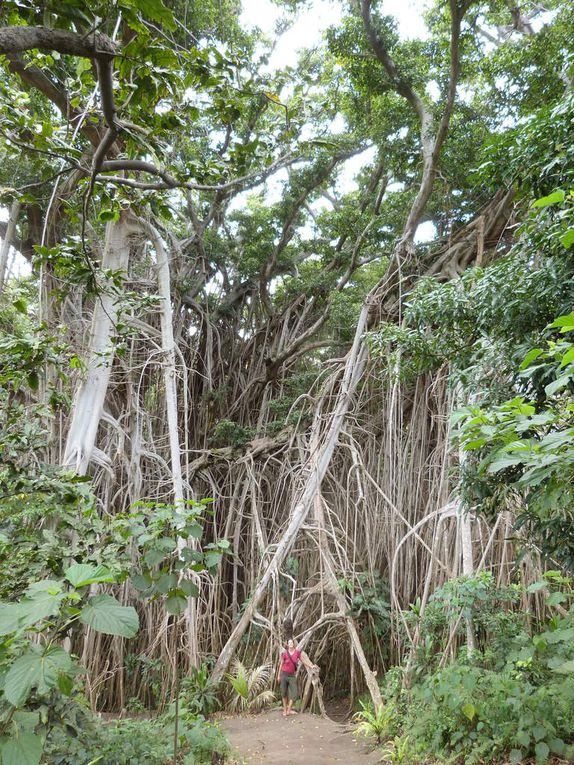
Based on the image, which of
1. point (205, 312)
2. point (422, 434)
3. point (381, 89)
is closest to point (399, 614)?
point (422, 434)

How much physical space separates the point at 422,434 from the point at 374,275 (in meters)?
2.76

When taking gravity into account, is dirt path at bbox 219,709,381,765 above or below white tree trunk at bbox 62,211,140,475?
below

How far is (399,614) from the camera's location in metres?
4.29

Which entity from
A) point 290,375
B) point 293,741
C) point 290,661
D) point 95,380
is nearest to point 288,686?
point 290,661

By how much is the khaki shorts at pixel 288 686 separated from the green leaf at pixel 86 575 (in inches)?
143

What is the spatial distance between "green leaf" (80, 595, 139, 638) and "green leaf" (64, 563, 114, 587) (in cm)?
7

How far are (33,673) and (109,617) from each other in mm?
158

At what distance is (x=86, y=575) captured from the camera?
42.4 inches

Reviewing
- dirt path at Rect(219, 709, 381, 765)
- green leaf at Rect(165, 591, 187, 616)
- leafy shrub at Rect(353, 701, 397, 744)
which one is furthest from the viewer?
leafy shrub at Rect(353, 701, 397, 744)

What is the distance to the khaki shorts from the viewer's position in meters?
4.19

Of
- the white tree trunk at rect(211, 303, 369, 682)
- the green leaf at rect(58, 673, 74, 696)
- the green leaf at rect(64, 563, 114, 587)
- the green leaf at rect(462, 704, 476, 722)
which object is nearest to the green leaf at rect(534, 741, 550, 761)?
the green leaf at rect(462, 704, 476, 722)

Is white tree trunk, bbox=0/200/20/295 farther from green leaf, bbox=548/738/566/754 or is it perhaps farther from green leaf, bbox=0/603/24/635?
green leaf, bbox=548/738/566/754

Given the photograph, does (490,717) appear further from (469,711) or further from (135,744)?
(135,744)

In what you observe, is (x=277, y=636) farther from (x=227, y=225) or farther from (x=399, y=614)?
(x=227, y=225)
